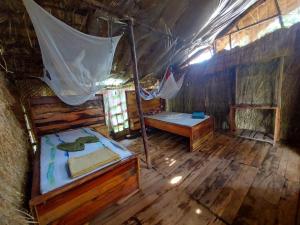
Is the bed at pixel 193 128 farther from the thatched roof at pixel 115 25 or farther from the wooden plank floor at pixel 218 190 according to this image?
the thatched roof at pixel 115 25

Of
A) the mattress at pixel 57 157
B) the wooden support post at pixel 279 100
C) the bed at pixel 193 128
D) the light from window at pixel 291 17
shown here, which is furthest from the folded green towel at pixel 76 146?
the light from window at pixel 291 17

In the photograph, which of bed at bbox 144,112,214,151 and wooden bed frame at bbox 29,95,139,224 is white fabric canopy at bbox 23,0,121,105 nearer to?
wooden bed frame at bbox 29,95,139,224

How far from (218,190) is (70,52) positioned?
8.05ft

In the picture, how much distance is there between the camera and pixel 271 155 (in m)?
2.39

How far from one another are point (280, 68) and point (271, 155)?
5.74 ft

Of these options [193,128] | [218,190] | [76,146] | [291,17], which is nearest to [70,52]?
[76,146]

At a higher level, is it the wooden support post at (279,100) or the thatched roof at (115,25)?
the thatched roof at (115,25)

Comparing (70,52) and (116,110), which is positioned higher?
(70,52)

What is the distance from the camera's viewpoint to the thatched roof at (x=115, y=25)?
1.61 meters

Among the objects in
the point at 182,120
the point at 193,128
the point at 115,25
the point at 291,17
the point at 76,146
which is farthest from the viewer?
the point at 182,120

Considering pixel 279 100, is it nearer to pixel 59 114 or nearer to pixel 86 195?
pixel 86 195

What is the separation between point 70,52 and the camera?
61.1 inches

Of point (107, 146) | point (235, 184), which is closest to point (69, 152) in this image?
point (107, 146)

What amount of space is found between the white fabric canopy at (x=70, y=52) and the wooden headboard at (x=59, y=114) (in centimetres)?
55
